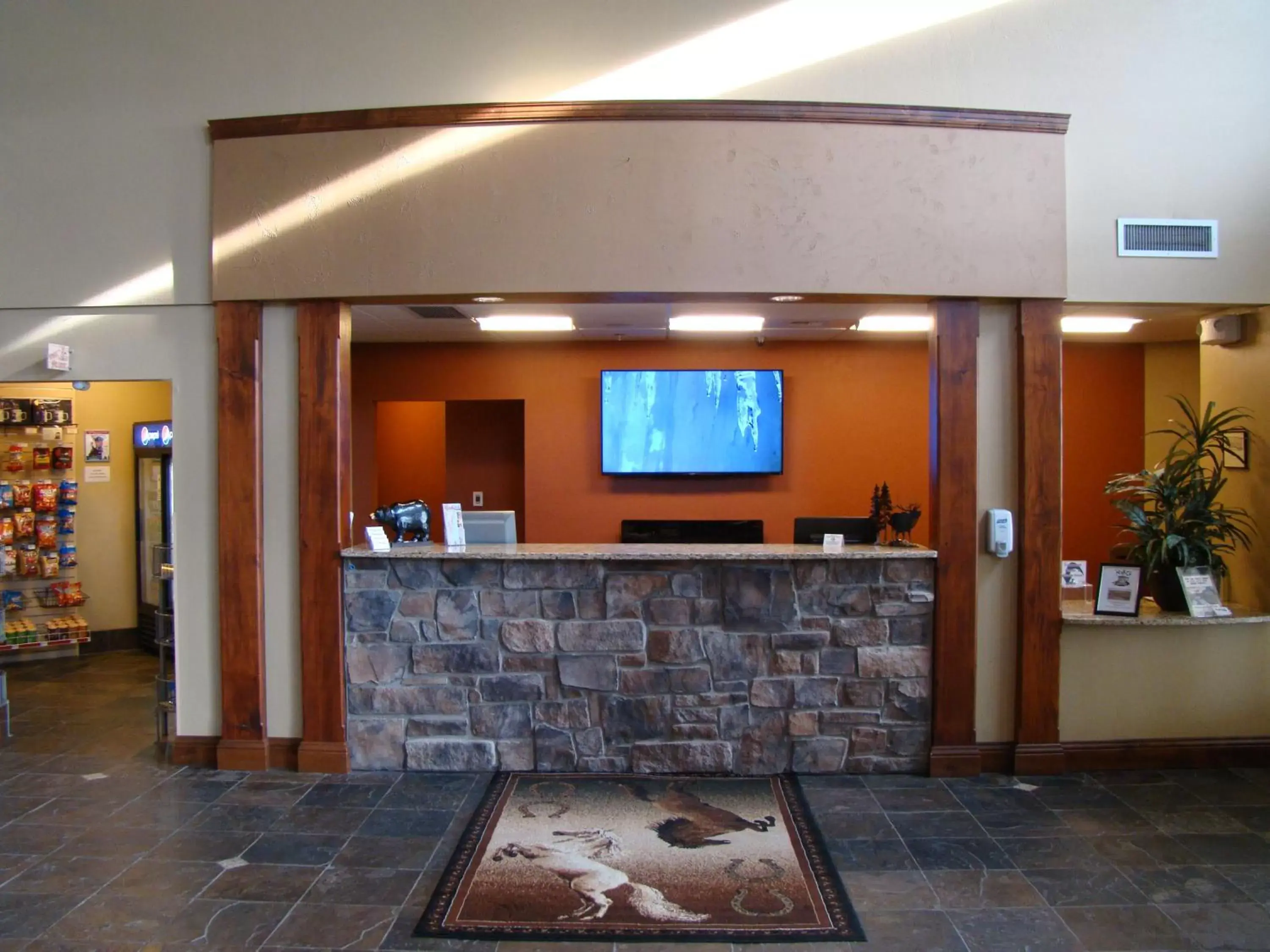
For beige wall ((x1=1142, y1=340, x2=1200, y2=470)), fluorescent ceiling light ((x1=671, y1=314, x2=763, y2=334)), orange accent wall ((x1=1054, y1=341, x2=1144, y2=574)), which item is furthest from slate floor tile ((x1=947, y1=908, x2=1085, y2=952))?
beige wall ((x1=1142, y1=340, x2=1200, y2=470))

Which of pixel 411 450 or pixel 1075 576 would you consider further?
pixel 411 450

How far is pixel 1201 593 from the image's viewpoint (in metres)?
4.06

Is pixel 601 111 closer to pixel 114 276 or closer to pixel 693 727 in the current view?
pixel 114 276

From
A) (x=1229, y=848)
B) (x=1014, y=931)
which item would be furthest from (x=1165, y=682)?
(x=1014, y=931)

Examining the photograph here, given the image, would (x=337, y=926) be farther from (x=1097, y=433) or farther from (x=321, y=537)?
(x=1097, y=433)

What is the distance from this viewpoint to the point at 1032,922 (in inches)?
108

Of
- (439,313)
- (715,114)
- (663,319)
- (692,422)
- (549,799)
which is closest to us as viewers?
(549,799)

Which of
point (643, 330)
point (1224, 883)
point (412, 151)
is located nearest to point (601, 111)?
point (412, 151)

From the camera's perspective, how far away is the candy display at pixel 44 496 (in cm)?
613

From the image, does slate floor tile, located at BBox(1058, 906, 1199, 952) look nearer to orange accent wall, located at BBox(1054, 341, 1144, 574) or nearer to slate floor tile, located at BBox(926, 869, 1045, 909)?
slate floor tile, located at BBox(926, 869, 1045, 909)

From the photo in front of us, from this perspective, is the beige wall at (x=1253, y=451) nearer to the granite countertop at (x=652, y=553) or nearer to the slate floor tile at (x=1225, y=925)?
the granite countertop at (x=652, y=553)

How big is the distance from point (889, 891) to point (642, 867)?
2.98 feet

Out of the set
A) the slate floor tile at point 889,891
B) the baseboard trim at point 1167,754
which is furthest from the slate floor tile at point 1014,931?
the baseboard trim at point 1167,754

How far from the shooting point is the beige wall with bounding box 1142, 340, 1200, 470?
591cm
